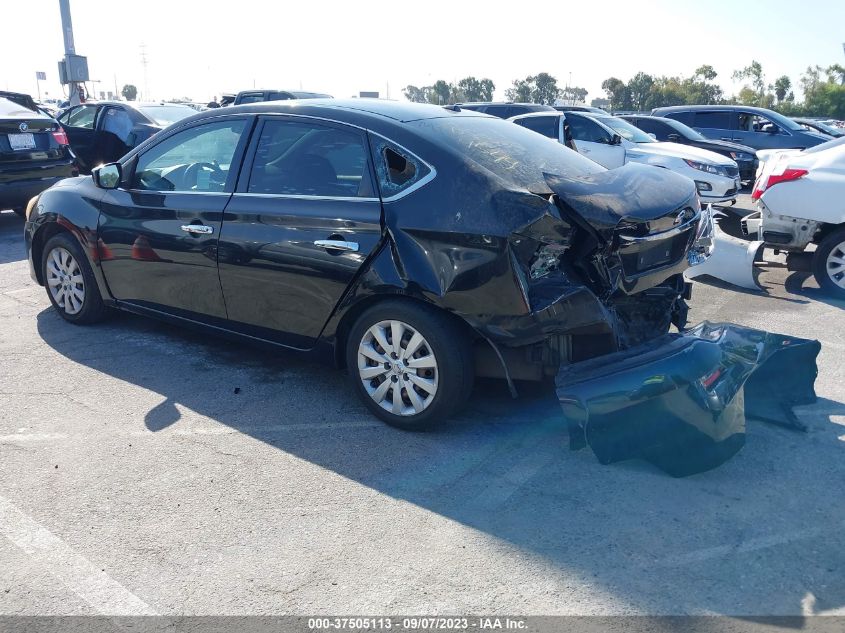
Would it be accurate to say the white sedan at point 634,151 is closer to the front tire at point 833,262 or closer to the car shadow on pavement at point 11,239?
the front tire at point 833,262

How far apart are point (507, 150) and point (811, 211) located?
Result: 4025 millimetres

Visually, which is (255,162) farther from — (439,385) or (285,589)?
(285,589)

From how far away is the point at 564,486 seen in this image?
3648mm

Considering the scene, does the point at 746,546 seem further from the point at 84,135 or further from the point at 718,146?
the point at 718,146

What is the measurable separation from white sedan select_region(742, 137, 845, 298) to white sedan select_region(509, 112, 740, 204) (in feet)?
14.0

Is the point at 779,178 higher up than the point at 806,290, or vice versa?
the point at 779,178

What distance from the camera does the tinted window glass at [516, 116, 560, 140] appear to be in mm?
13133

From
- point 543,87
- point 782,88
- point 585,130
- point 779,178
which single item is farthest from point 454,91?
point 779,178

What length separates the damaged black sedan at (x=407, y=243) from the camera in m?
3.88

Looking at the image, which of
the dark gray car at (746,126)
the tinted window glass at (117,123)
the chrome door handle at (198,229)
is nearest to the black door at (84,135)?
the tinted window glass at (117,123)

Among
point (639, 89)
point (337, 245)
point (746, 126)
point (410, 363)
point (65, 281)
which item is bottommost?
point (410, 363)

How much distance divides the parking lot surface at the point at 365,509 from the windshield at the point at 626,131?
9316 millimetres

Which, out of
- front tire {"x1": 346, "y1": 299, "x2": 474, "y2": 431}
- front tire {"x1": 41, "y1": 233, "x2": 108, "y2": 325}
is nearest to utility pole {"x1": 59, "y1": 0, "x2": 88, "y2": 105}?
front tire {"x1": 41, "y1": 233, "x2": 108, "y2": 325}

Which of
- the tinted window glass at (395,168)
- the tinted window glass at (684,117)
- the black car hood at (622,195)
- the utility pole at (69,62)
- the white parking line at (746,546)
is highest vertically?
the utility pole at (69,62)
